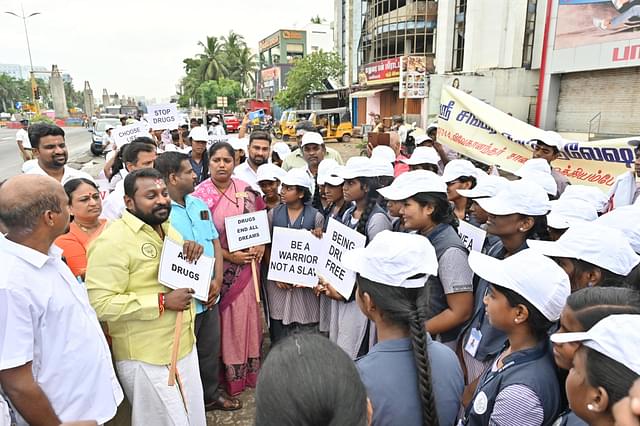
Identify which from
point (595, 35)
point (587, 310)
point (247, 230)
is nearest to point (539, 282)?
point (587, 310)

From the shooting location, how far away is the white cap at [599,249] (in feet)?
6.32

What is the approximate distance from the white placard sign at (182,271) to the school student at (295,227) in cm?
90

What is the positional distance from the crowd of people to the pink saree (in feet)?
0.04

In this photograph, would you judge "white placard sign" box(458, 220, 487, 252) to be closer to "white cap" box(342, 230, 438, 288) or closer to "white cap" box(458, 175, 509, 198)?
"white cap" box(458, 175, 509, 198)

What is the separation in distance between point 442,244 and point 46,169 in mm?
3733

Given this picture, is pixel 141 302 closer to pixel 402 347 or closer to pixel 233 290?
pixel 233 290

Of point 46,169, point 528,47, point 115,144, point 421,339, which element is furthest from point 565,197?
point 528,47

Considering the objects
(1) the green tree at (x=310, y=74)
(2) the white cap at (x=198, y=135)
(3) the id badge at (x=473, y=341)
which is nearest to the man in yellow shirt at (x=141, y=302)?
Result: (3) the id badge at (x=473, y=341)

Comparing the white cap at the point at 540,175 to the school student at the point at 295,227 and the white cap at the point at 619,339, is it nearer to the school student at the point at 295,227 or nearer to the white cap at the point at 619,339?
the school student at the point at 295,227

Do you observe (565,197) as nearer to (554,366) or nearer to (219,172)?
(554,366)

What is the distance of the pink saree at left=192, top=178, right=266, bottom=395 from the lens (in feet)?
11.2

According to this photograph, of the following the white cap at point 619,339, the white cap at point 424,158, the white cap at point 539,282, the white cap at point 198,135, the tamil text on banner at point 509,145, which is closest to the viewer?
the white cap at point 619,339

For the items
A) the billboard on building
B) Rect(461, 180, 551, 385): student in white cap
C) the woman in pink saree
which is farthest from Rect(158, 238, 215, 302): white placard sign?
the billboard on building

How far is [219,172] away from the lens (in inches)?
137
